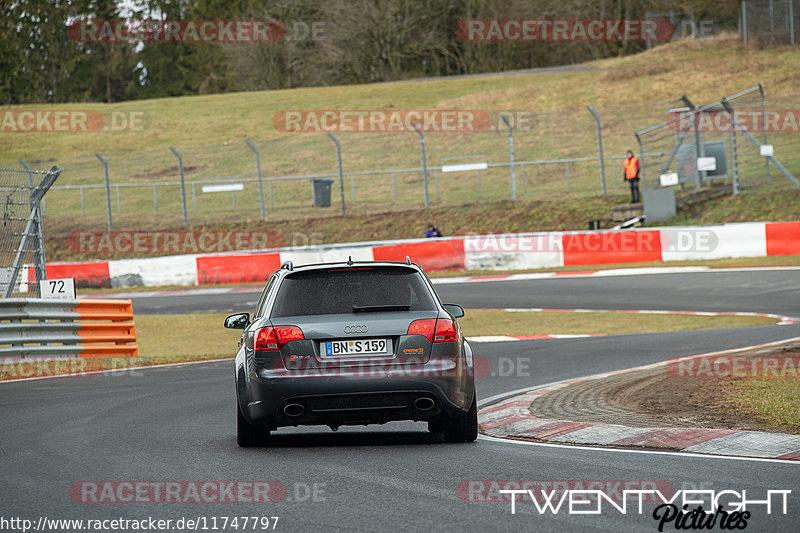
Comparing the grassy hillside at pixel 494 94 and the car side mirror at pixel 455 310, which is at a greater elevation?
the grassy hillside at pixel 494 94

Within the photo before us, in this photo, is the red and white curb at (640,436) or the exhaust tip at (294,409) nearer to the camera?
the red and white curb at (640,436)

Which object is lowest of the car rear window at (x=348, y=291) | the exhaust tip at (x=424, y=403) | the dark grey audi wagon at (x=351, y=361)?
the exhaust tip at (x=424, y=403)

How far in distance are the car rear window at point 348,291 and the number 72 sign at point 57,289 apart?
31.1 ft

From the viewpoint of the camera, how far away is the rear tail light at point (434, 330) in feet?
26.5

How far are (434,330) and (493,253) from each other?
2154cm

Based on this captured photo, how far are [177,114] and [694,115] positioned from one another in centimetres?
4104

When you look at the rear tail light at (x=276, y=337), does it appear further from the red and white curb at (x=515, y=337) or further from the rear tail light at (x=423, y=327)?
the red and white curb at (x=515, y=337)

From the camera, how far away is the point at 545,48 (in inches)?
3120

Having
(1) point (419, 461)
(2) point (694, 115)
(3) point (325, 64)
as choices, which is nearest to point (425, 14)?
(3) point (325, 64)

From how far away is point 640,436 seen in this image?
8375mm

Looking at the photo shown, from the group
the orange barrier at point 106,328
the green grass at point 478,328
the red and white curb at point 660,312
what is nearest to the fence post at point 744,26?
the red and white curb at point 660,312

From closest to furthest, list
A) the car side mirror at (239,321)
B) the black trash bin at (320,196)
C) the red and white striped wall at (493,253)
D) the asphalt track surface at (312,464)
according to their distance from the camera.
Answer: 1. the asphalt track surface at (312,464)
2. the car side mirror at (239,321)
3. the red and white striped wall at (493,253)
4. the black trash bin at (320,196)

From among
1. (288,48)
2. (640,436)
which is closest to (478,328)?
(640,436)

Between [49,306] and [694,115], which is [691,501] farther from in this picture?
[694,115]
